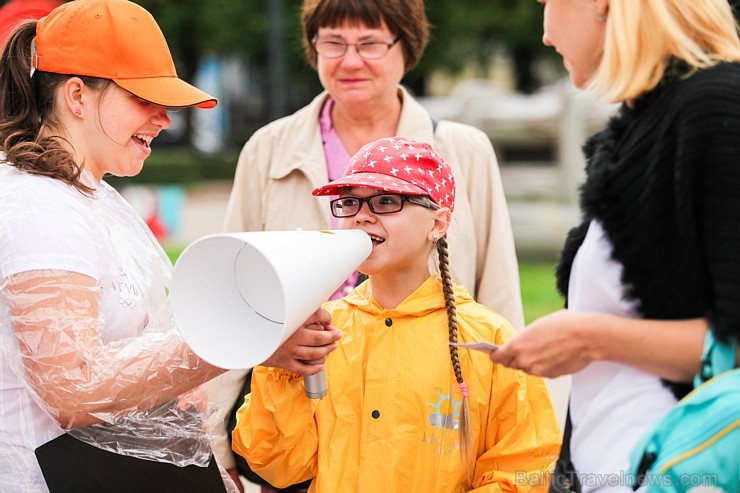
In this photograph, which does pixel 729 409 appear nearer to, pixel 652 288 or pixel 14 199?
pixel 652 288

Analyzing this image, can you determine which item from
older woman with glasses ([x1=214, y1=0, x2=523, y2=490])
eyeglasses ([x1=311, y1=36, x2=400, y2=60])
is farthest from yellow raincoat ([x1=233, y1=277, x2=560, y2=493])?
eyeglasses ([x1=311, y1=36, x2=400, y2=60])

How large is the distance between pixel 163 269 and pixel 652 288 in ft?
4.84

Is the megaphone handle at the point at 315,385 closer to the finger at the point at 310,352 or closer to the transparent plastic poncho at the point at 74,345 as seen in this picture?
the finger at the point at 310,352

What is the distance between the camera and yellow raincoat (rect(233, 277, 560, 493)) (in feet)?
8.58

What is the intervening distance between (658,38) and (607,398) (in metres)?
0.72

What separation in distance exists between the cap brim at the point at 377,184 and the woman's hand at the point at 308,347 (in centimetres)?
42

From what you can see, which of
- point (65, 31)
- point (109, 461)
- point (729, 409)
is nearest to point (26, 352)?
point (109, 461)

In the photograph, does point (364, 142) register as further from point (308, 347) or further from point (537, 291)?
point (537, 291)

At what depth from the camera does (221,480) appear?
2.72 meters

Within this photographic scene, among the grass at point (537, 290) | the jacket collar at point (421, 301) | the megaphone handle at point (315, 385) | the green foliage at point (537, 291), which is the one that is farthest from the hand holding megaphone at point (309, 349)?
the green foliage at point (537, 291)

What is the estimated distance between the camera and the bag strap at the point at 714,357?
181 cm

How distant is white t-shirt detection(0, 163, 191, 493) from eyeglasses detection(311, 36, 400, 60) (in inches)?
56.8

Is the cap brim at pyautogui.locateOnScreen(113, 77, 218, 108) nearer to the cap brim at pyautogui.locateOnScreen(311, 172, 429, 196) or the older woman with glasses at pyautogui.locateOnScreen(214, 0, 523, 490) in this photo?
the cap brim at pyautogui.locateOnScreen(311, 172, 429, 196)

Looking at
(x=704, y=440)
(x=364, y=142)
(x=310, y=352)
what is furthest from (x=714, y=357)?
(x=364, y=142)
